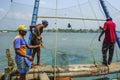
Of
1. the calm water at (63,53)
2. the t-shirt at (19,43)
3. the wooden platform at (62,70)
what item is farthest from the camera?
the calm water at (63,53)

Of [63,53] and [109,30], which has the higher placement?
[109,30]

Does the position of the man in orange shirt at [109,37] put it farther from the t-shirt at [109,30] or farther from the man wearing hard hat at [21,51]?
the man wearing hard hat at [21,51]

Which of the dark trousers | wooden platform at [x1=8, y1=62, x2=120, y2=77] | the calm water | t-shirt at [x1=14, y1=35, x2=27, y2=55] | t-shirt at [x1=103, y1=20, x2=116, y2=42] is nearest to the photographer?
t-shirt at [x1=14, y1=35, x2=27, y2=55]

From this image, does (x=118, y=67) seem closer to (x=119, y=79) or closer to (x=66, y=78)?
(x=119, y=79)

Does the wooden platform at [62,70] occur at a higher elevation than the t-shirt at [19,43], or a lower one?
lower

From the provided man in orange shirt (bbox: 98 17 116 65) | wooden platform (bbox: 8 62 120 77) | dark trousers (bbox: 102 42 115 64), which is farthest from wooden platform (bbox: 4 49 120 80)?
man in orange shirt (bbox: 98 17 116 65)

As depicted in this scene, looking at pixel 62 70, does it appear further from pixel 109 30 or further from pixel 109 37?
pixel 109 30

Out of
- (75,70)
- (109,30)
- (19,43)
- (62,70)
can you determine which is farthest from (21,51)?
(109,30)

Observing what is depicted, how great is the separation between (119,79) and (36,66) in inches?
Answer: 141

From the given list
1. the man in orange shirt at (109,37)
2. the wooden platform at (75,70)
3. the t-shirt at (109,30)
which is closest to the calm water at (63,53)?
the wooden platform at (75,70)

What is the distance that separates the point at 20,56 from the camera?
22.4 feet

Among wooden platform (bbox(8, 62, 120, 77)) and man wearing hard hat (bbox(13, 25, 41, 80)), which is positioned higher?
Answer: man wearing hard hat (bbox(13, 25, 41, 80))

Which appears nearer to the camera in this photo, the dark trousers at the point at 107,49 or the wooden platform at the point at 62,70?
the wooden platform at the point at 62,70

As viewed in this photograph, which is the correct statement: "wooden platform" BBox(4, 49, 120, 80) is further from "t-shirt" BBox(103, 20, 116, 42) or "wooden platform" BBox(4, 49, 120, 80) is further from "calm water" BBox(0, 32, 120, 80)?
"t-shirt" BBox(103, 20, 116, 42)
